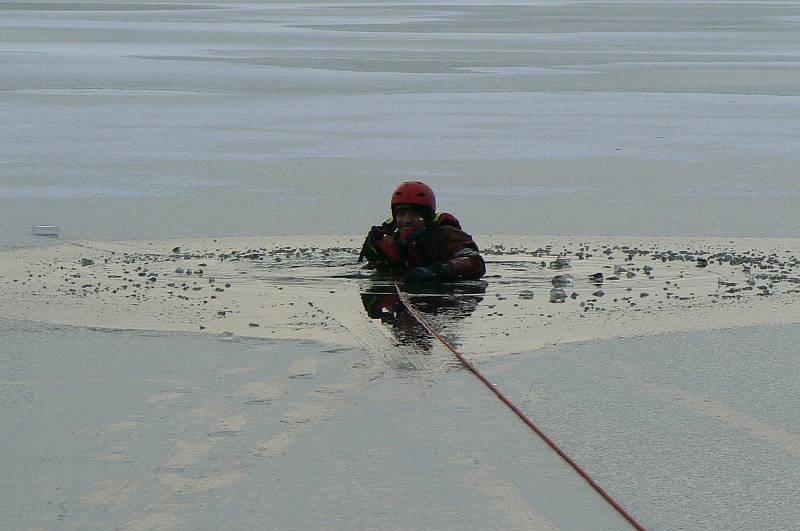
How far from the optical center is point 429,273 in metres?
8.34

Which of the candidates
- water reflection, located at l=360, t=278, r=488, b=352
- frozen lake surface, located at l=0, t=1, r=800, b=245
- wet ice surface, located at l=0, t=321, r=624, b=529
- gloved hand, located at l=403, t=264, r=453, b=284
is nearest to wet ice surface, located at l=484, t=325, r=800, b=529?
wet ice surface, located at l=0, t=321, r=624, b=529

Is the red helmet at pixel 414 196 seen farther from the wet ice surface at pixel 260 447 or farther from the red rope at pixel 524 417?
the wet ice surface at pixel 260 447

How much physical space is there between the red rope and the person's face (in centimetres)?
78

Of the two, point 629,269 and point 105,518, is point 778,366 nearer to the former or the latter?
point 629,269

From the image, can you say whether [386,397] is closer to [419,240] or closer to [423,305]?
[423,305]

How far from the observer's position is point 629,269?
357 inches

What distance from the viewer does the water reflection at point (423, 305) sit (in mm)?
7078

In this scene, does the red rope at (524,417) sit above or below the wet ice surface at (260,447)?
above

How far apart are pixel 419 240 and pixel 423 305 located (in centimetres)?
89

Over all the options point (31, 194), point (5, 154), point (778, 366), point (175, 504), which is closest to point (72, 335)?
point (175, 504)

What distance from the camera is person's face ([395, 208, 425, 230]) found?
28.5ft

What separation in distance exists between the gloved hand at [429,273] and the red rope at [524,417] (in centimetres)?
36

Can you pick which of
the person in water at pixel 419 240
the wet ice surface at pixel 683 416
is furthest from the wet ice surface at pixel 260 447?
the person in water at pixel 419 240

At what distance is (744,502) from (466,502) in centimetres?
85
